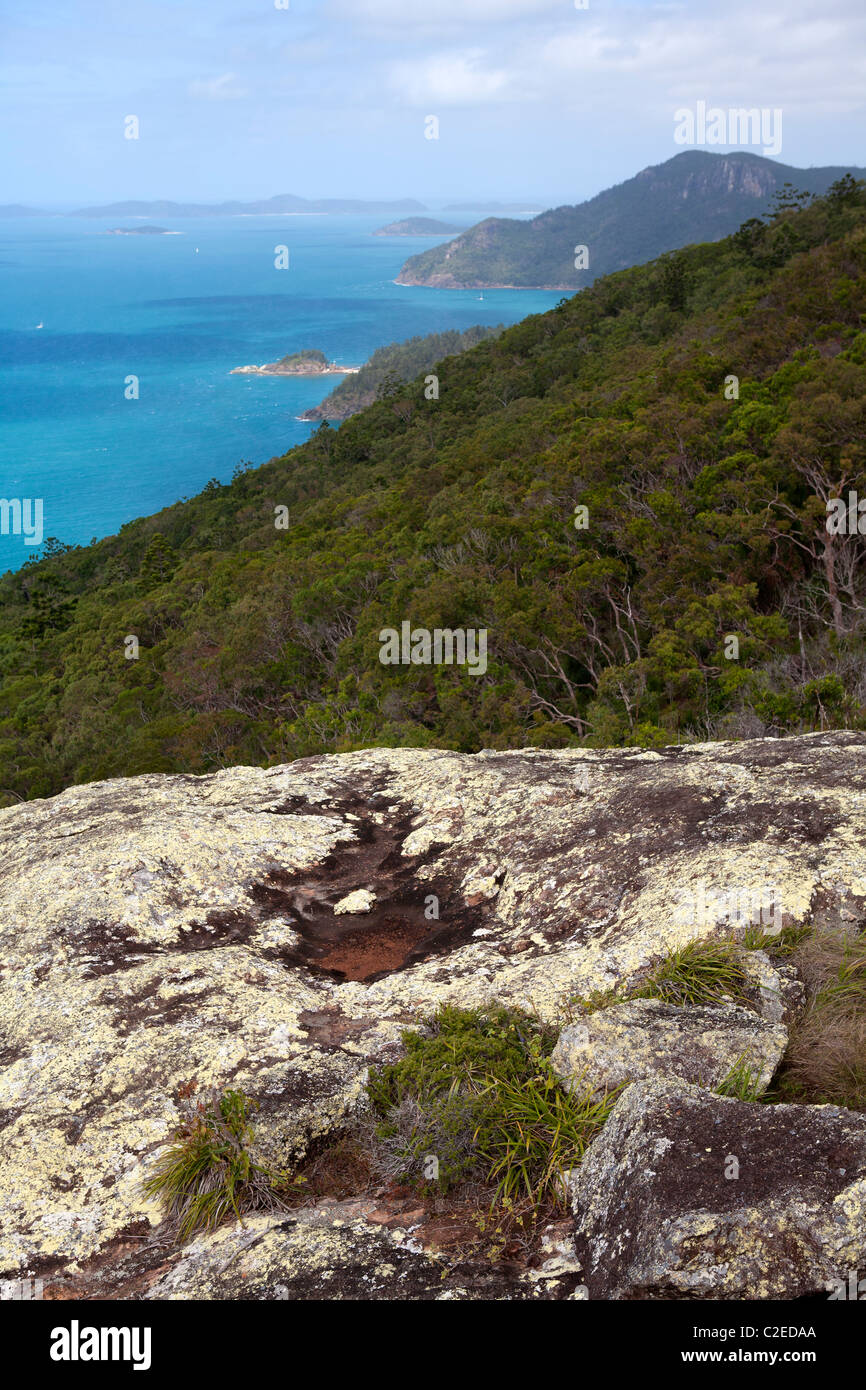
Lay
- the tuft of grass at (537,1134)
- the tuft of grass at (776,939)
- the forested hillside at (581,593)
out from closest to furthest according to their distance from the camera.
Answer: the tuft of grass at (537,1134) < the tuft of grass at (776,939) < the forested hillside at (581,593)

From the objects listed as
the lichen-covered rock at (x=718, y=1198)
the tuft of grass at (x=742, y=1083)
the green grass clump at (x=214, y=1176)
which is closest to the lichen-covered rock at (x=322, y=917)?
the green grass clump at (x=214, y=1176)

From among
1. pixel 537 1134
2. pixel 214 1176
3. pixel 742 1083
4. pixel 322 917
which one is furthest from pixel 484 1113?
pixel 322 917

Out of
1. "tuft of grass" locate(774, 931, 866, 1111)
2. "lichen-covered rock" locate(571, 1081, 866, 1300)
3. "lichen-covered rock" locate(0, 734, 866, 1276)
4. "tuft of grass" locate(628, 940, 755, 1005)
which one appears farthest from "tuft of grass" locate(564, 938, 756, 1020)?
"lichen-covered rock" locate(571, 1081, 866, 1300)

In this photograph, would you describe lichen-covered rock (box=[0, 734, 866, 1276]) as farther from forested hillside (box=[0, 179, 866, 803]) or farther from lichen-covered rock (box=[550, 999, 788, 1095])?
forested hillside (box=[0, 179, 866, 803])

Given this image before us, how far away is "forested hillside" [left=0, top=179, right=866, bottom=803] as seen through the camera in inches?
779

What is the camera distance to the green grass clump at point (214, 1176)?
4.04 metres

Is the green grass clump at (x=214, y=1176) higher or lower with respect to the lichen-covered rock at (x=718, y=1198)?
lower

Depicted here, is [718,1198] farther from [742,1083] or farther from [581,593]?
[581,593]

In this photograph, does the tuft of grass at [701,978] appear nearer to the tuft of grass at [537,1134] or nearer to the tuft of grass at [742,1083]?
the tuft of grass at [742,1083]

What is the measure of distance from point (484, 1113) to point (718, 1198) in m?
1.27

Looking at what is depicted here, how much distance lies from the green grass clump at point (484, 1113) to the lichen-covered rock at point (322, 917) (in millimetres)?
285

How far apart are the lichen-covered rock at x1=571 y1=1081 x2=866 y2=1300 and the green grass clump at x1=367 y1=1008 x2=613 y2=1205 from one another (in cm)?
28

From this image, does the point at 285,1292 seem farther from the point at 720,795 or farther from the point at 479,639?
the point at 479,639
